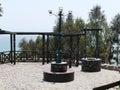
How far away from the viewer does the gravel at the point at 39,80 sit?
1609cm

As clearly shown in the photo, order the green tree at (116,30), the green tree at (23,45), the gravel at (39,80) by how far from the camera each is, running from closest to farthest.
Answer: the gravel at (39,80)
the green tree at (116,30)
the green tree at (23,45)

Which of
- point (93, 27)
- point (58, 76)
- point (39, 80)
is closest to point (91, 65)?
point (58, 76)

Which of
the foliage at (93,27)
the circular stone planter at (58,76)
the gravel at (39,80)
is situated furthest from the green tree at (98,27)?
the circular stone planter at (58,76)

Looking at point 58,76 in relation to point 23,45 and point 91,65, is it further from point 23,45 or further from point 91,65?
point 23,45

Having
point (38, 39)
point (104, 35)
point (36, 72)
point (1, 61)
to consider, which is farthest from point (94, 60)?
point (38, 39)

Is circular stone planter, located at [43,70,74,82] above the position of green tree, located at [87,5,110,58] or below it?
below

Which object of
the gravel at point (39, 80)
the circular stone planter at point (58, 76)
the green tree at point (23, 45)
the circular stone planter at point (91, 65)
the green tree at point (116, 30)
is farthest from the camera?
the green tree at point (23, 45)

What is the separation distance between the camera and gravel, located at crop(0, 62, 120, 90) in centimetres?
1609

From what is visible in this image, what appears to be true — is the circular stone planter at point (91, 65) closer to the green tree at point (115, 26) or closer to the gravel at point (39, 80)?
the gravel at point (39, 80)

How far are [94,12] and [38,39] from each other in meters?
18.0

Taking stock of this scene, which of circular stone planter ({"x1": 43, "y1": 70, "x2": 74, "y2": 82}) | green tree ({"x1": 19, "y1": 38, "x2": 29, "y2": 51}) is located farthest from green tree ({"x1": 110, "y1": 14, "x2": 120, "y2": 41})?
circular stone planter ({"x1": 43, "y1": 70, "x2": 74, "y2": 82})

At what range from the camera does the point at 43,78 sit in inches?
735

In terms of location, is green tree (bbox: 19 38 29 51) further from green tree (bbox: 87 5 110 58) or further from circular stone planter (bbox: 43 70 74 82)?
circular stone planter (bbox: 43 70 74 82)

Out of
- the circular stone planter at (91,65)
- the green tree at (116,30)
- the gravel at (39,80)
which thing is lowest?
the gravel at (39,80)
